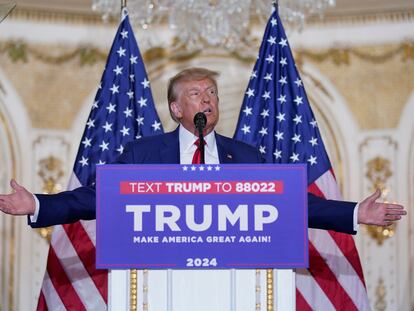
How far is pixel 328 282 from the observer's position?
5.39m

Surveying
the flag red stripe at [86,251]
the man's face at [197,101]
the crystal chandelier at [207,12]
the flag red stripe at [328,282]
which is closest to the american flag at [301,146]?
the flag red stripe at [328,282]

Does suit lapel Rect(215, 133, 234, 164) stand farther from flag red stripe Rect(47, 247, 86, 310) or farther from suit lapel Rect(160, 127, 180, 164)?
flag red stripe Rect(47, 247, 86, 310)

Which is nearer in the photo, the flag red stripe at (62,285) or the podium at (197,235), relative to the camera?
the podium at (197,235)

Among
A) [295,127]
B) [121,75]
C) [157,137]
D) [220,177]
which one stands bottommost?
[220,177]

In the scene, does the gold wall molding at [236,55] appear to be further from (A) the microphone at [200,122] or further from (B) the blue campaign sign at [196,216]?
(B) the blue campaign sign at [196,216]

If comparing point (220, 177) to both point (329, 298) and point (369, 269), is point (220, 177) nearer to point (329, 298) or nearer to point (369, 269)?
point (329, 298)

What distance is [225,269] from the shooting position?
125 inches

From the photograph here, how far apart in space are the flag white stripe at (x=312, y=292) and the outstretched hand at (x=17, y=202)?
7.32ft

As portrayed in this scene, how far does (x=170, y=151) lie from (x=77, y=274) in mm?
1611

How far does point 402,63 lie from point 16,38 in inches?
152

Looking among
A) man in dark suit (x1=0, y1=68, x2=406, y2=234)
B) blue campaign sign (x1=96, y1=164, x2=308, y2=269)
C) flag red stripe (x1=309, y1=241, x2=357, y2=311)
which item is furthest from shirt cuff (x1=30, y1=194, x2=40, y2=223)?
flag red stripe (x1=309, y1=241, x2=357, y2=311)

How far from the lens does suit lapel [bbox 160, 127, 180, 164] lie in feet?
13.7

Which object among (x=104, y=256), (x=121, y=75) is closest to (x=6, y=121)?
(x=121, y=75)

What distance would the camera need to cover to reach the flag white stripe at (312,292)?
17.5 ft
